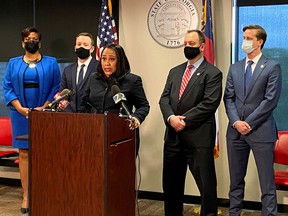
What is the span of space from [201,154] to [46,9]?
2.91 metres

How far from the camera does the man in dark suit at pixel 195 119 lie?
387 cm

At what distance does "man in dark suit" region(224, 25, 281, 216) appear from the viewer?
3934 millimetres

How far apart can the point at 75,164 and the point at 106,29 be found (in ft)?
8.37

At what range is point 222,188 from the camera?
5.01 m

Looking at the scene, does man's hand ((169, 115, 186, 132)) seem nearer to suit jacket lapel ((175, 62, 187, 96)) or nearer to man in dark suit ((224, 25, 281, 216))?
suit jacket lapel ((175, 62, 187, 96))

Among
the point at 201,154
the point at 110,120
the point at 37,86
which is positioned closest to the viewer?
the point at 110,120

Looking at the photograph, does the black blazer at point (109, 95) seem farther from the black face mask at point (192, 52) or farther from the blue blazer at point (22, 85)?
the blue blazer at point (22, 85)

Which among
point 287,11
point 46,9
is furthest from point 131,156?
point 46,9

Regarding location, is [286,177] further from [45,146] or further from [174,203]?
[45,146]

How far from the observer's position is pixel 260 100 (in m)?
3.97

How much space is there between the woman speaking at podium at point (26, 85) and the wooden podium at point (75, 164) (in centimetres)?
181

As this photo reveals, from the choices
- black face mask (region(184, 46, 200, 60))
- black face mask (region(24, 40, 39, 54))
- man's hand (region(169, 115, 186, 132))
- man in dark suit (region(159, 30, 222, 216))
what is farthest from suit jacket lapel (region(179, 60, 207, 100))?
black face mask (region(24, 40, 39, 54))

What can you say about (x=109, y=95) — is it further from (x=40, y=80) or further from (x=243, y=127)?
(x=40, y=80)

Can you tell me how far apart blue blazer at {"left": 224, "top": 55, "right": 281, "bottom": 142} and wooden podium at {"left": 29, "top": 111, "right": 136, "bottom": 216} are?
140cm
